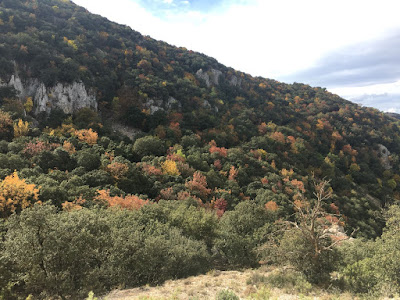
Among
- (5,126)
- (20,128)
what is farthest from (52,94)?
(5,126)

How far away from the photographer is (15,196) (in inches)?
888

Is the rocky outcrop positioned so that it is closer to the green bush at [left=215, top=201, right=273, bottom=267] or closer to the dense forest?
the dense forest

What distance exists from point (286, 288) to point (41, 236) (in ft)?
50.4

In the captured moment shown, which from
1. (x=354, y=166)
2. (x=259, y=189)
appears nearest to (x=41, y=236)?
(x=259, y=189)

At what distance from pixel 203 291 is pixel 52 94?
2299 inches

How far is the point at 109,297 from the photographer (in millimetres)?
13359

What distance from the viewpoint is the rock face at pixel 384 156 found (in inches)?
3329

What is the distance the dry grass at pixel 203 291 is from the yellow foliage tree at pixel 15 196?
15703 millimetres

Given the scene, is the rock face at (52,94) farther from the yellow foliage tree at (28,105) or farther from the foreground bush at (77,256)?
the foreground bush at (77,256)

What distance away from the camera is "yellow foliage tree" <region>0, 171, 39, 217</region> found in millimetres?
21938

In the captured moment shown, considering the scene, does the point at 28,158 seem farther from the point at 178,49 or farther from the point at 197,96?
the point at 178,49

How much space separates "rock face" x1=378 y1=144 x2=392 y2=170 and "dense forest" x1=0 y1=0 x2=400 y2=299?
0.49 meters

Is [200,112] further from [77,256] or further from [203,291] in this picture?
[77,256]

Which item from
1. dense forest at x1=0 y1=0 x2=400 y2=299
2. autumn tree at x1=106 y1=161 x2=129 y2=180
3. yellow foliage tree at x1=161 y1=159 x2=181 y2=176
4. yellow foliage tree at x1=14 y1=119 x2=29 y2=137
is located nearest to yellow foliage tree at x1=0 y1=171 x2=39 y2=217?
dense forest at x1=0 y1=0 x2=400 y2=299
